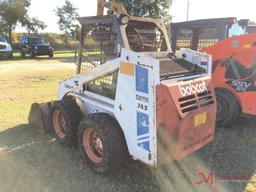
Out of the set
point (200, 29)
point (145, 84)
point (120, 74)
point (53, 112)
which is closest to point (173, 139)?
point (145, 84)

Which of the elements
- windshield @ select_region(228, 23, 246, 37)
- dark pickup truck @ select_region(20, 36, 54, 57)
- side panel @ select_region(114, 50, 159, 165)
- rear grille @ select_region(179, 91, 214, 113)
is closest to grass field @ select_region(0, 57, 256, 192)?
side panel @ select_region(114, 50, 159, 165)

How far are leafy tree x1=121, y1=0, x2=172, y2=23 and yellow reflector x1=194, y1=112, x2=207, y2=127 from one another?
23.4m

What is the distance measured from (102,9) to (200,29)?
2432mm

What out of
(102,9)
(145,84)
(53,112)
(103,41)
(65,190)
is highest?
(102,9)

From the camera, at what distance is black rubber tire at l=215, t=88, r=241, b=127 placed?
502cm

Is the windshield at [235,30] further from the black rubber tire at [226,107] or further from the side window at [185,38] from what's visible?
the black rubber tire at [226,107]

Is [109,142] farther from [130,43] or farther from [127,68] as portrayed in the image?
[130,43]

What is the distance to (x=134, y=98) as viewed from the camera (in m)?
3.00

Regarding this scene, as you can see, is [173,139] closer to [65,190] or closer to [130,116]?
[130,116]

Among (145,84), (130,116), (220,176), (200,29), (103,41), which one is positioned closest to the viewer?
(145,84)

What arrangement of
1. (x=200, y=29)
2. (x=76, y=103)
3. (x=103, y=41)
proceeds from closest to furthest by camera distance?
A: (x=103, y=41), (x=76, y=103), (x=200, y=29)

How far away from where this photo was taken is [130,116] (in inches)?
121

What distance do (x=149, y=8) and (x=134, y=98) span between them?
2574 centimetres

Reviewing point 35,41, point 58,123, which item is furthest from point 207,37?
point 35,41
